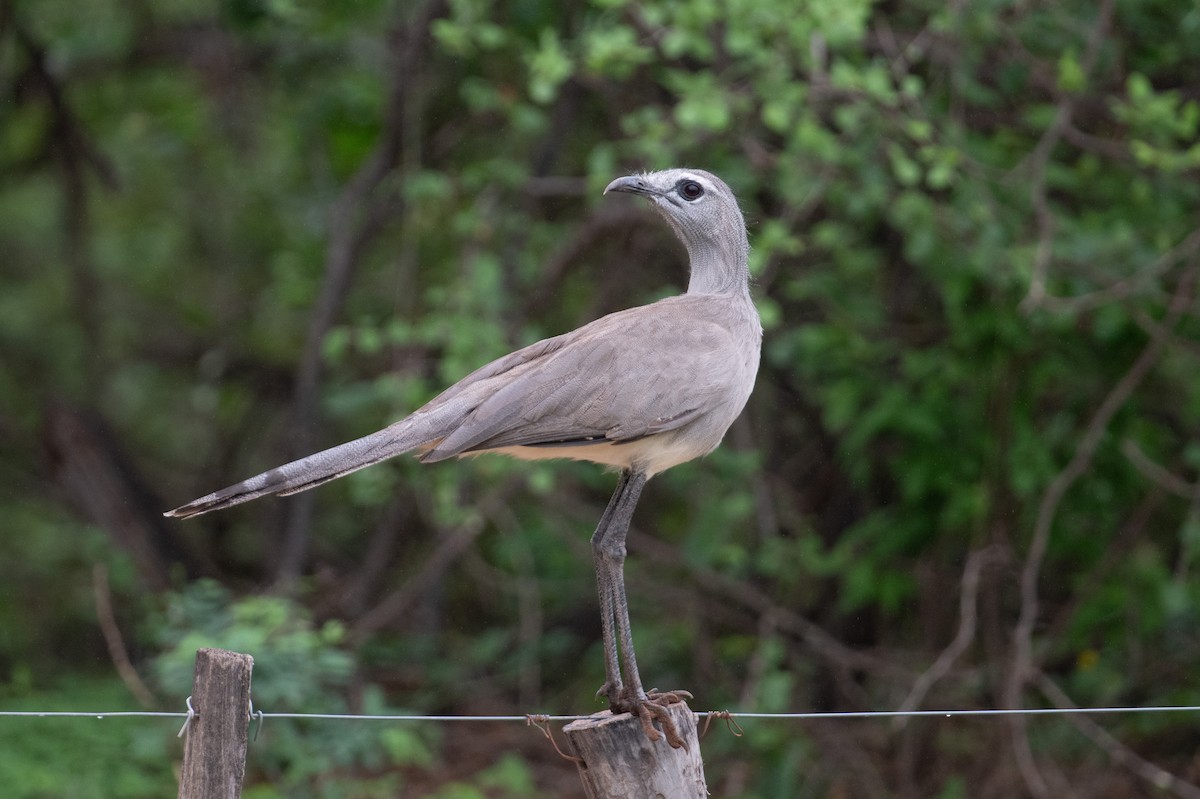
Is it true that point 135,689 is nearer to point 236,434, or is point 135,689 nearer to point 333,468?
point 236,434

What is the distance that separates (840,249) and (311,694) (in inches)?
127

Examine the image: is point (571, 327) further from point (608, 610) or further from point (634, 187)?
point (608, 610)

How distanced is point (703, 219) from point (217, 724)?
6.58ft

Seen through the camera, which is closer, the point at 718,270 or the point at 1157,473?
the point at 718,270

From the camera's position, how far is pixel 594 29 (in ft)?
21.7

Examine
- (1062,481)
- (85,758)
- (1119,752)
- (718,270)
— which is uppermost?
(718,270)

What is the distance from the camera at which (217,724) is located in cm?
292

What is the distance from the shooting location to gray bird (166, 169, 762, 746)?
11.4ft

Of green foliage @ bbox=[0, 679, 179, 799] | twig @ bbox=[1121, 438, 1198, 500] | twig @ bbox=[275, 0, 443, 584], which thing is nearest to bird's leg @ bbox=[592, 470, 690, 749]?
green foliage @ bbox=[0, 679, 179, 799]

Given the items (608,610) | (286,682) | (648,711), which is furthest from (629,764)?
(286,682)

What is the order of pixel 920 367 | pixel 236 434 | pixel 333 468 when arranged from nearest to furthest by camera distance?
pixel 333 468 < pixel 920 367 < pixel 236 434

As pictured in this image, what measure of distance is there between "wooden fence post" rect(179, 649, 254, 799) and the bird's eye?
1.91m

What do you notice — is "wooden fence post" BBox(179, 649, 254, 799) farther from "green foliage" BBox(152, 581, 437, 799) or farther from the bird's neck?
"green foliage" BBox(152, 581, 437, 799)

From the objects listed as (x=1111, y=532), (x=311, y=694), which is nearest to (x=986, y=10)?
(x=1111, y=532)
